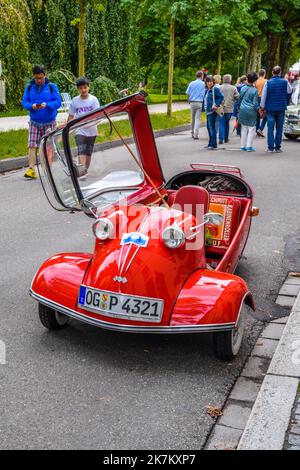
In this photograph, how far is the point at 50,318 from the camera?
4543mm

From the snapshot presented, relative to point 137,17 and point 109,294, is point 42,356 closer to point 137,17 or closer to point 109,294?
point 109,294

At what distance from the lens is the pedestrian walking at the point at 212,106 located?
639 inches

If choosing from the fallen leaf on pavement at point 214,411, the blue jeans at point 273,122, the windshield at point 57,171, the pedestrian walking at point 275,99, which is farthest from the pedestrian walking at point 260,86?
the fallen leaf on pavement at point 214,411

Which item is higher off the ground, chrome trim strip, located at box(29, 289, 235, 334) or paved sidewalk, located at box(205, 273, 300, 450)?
chrome trim strip, located at box(29, 289, 235, 334)

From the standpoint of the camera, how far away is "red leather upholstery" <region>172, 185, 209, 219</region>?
4.93 metres

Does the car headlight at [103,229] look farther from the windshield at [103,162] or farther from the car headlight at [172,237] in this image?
the windshield at [103,162]

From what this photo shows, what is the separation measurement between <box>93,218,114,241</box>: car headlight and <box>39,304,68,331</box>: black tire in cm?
67

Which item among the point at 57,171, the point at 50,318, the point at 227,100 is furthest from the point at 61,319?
the point at 227,100

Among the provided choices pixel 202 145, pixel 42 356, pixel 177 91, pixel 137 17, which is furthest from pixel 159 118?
pixel 177 91

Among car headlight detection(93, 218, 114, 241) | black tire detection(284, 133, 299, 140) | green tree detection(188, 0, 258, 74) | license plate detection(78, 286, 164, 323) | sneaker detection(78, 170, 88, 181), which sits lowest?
black tire detection(284, 133, 299, 140)

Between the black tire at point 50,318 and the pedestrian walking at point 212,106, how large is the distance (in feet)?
40.1

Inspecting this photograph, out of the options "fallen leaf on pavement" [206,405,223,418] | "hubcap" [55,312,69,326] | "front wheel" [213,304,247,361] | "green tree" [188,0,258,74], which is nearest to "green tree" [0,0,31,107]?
"green tree" [188,0,258,74]

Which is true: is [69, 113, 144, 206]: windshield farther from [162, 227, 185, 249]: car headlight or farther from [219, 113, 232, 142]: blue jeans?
[219, 113, 232, 142]: blue jeans

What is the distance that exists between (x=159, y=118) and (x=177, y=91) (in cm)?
2549
